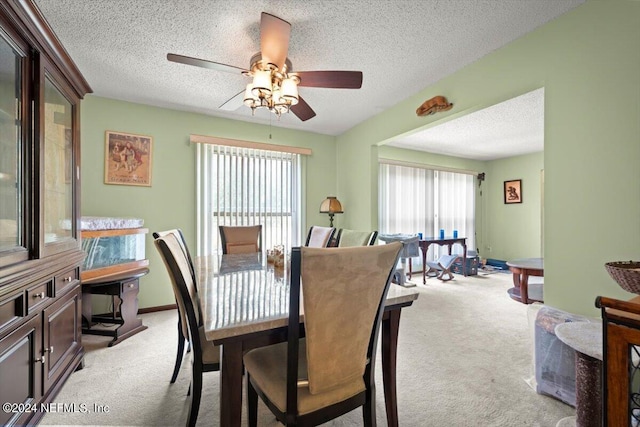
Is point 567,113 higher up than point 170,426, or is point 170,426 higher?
point 567,113

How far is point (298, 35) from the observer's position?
78.4 inches

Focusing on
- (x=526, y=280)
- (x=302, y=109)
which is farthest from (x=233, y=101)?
(x=526, y=280)

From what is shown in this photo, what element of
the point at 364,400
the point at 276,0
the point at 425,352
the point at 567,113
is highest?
the point at 276,0

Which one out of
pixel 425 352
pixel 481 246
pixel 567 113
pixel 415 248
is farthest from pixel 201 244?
pixel 481 246

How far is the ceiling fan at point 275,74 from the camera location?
5.39 feet

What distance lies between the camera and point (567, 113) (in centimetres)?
176

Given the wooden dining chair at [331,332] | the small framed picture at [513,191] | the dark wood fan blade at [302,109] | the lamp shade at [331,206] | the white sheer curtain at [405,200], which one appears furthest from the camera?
the small framed picture at [513,191]

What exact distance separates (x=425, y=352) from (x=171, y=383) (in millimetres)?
1934

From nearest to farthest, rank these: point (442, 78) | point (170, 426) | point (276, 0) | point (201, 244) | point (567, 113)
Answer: point (170, 426) → point (276, 0) → point (567, 113) → point (442, 78) → point (201, 244)

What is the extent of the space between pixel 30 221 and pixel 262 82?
1429mm

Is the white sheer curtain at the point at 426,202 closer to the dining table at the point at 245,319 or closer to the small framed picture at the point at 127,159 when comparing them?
the small framed picture at the point at 127,159

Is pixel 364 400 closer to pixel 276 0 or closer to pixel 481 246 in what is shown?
pixel 276 0

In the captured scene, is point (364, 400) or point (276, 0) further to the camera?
point (276, 0)

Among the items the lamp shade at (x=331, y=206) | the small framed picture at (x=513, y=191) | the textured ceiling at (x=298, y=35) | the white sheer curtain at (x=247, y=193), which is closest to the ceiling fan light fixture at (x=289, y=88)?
the textured ceiling at (x=298, y=35)
